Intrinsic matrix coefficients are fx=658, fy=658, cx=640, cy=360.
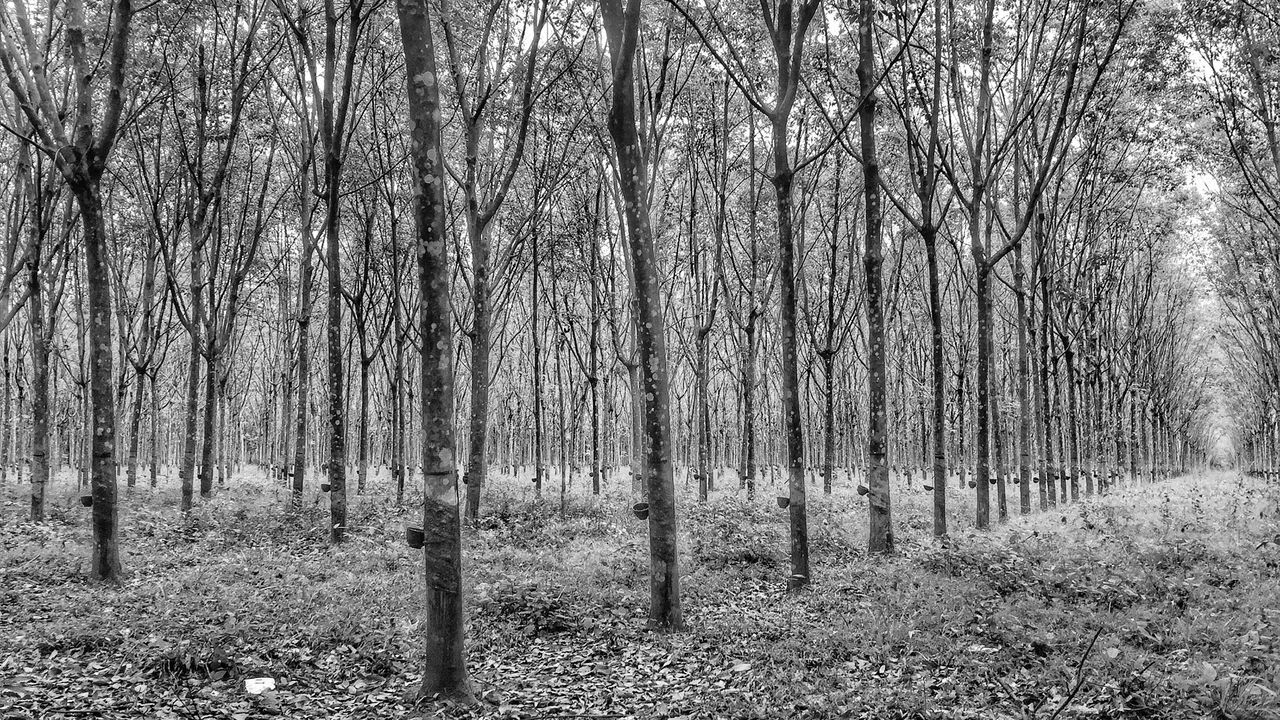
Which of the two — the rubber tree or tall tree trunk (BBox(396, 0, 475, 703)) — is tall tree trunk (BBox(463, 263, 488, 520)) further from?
tall tree trunk (BBox(396, 0, 475, 703))

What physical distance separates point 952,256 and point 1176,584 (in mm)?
19315

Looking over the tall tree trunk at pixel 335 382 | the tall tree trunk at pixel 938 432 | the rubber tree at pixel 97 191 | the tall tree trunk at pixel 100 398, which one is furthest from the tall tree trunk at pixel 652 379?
the tall tree trunk at pixel 100 398

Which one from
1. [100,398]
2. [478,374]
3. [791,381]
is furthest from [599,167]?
Result: [100,398]

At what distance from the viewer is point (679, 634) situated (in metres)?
6.67

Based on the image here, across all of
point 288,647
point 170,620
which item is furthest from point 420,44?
point 170,620

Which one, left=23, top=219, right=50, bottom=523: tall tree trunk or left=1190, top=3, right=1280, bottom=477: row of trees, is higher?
left=1190, top=3, right=1280, bottom=477: row of trees

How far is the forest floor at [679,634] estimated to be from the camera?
4805 millimetres

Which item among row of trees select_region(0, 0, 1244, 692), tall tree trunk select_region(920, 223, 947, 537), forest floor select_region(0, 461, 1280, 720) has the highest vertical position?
row of trees select_region(0, 0, 1244, 692)

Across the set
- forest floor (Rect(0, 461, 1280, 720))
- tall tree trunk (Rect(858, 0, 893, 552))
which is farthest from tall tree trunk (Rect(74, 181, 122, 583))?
tall tree trunk (Rect(858, 0, 893, 552))

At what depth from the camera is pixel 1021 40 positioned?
1219cm

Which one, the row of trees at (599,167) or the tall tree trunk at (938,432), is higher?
the row of trees at (599,167)

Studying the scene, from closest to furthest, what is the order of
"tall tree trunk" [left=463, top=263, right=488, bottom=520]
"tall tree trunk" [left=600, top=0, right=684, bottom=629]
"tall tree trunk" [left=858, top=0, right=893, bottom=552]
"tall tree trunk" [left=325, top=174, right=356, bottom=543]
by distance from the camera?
1. "tall tree trunk" [left=600, top=0, right=684, bottom=629]
2. "tall tree trunk" [left=858, top=0, right=893, bottom=552]
3. "tall tree trunk" [left=325, top=174, right=356, bottom=543]
4. "tall tree trunk" [left=463, top=263, right=488, bottom=520]

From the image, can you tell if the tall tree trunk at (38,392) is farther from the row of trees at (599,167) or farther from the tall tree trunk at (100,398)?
the tall tree trunk at (100,398)

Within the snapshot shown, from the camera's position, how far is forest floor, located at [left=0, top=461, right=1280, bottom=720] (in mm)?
4805
